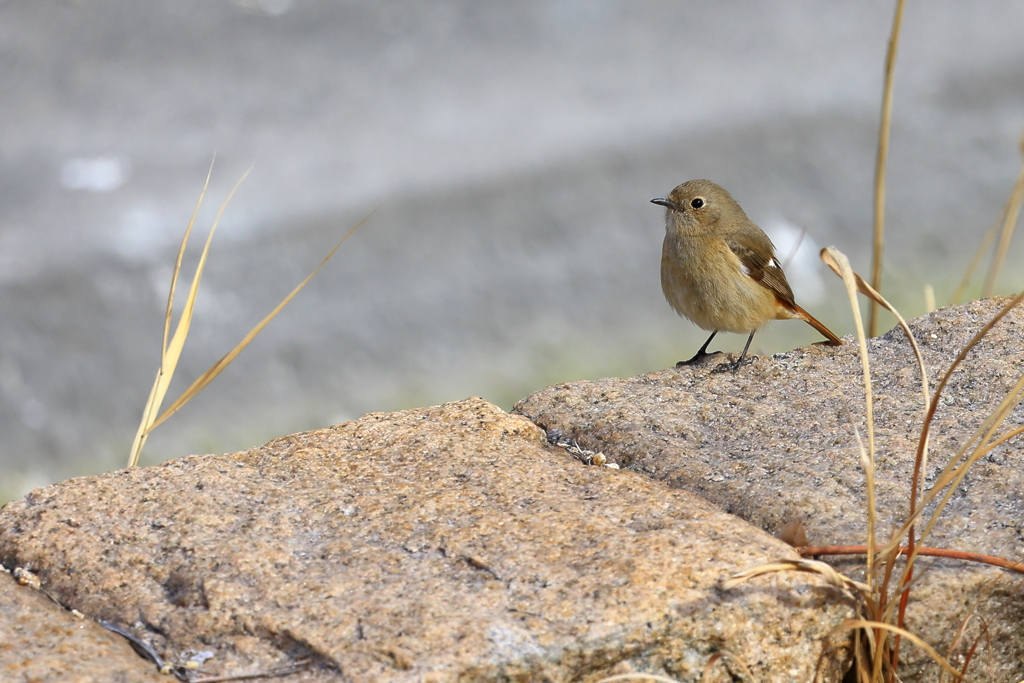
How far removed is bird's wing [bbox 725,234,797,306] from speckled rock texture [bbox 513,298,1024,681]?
38.1 inches

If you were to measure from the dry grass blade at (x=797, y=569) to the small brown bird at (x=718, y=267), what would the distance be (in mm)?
2227

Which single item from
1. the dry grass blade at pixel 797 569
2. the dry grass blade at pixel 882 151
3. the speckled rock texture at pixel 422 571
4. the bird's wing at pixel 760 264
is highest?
the dry grass blade at pixel 882 151

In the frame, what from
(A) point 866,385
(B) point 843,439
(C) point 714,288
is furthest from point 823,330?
(A) point 866,385

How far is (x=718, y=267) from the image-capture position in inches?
157

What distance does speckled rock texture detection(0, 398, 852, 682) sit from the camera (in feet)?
5.32

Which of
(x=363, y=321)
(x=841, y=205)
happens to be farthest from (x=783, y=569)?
(x=841, y=205)

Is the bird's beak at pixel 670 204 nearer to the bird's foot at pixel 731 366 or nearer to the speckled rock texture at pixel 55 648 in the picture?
the bird's foot at pixel 731 366

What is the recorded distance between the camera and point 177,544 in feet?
6.11

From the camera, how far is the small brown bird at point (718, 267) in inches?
156

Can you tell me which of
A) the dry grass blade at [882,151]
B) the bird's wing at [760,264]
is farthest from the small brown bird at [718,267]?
the dry grass blade at [882,151]

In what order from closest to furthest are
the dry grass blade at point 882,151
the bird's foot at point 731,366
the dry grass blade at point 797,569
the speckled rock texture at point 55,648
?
the speckled rock texture at point 55,648 → the dry grass blade at point 797,569 → the bird's foot at point 731,366 → the dry grass blade at point 882,151

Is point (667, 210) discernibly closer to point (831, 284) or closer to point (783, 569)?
point (831, 284)

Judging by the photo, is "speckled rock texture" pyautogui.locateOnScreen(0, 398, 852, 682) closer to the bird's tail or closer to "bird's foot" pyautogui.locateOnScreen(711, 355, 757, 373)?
"bird's foot" pyautogui.locateOnScreen(711, 355, 757, 373)

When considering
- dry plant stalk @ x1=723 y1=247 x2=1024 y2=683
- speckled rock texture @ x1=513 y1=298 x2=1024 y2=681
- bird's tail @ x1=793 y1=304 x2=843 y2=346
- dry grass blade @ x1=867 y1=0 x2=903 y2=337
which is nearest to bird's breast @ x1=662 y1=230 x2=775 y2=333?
bird's tail @ x1=793 y1=304 x2=843 y2=346
